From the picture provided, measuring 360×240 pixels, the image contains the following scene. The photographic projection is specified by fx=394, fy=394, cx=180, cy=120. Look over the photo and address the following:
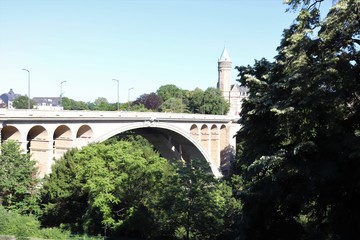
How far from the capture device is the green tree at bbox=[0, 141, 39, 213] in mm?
22562

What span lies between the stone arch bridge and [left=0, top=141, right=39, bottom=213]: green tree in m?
1.50

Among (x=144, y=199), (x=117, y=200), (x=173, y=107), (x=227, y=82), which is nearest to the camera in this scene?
(x=117, y=200)

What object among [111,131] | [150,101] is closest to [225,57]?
[150,101]

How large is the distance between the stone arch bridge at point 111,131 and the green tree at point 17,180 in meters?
1.50

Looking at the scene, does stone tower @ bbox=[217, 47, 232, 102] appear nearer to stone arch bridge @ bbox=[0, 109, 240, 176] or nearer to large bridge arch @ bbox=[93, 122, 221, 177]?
stone arch bridge @ bbox=[0, 109, 240, 176]

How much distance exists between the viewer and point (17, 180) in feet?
76.8

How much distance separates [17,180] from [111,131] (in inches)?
447

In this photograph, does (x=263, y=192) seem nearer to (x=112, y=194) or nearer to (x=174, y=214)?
(x=174, y=214)

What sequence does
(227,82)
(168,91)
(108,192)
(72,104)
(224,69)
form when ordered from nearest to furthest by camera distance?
(108,192) < (168,91) < (72,104) < (224,69) < (227,82)

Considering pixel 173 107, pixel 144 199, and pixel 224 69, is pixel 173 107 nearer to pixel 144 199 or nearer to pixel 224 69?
pixel 224 69

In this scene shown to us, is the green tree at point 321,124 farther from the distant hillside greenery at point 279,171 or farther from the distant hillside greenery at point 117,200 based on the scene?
the distant hillside greenery at point 117,200

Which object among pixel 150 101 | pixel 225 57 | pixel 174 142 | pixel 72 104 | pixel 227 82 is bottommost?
pixel 174 142

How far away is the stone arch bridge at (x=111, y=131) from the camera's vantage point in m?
25.5

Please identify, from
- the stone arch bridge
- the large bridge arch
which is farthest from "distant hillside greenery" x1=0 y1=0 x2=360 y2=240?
the large bridge arch
